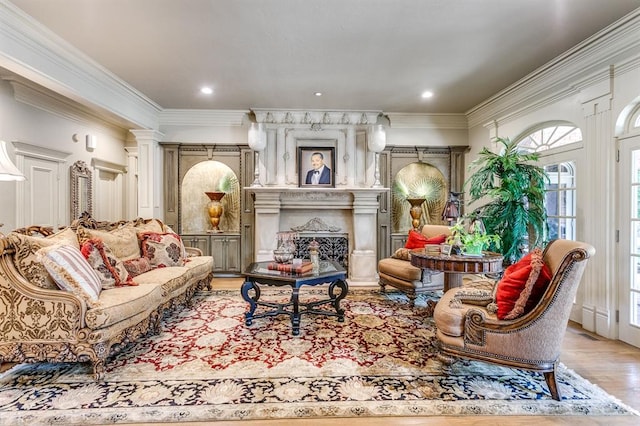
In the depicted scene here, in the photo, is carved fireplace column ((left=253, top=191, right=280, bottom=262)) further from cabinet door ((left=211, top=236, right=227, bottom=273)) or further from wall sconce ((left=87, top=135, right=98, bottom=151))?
wall sconce ((left=87, top=135, right=98, bottom=151))

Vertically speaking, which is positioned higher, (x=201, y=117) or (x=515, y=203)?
(x=201, y=117)

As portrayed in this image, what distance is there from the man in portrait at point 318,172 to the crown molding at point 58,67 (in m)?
2.72

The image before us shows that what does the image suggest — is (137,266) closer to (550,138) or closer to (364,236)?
(364,236)

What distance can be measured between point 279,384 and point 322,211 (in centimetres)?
364

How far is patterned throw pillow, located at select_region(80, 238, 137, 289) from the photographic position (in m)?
2.89

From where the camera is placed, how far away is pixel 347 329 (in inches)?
128

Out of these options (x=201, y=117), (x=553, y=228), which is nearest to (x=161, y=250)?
(x=201, y=117)

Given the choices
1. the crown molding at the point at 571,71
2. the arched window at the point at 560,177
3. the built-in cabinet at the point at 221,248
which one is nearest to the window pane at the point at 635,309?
the arched window at the point at 560,177

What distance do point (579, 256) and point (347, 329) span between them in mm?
2005

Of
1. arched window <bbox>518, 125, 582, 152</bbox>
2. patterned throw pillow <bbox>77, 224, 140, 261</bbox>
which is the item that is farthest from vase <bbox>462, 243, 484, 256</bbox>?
patterned throw pillow <bbox>77, 224, 140, 261</bbox>

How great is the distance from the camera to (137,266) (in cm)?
358

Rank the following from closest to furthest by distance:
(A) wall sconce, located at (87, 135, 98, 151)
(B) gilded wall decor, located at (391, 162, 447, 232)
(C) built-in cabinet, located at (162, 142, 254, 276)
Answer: (A) wall sconce, located at (87, 135, 98, 151), (C) built-in cabinet, located at (162, 142, 254, 276), (B) gilded wall decor, located at (391, 162, 447, 232)

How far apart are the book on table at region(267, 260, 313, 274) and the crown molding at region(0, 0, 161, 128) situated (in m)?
2.83

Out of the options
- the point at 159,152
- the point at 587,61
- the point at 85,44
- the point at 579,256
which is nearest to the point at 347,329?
the point at 579,256
